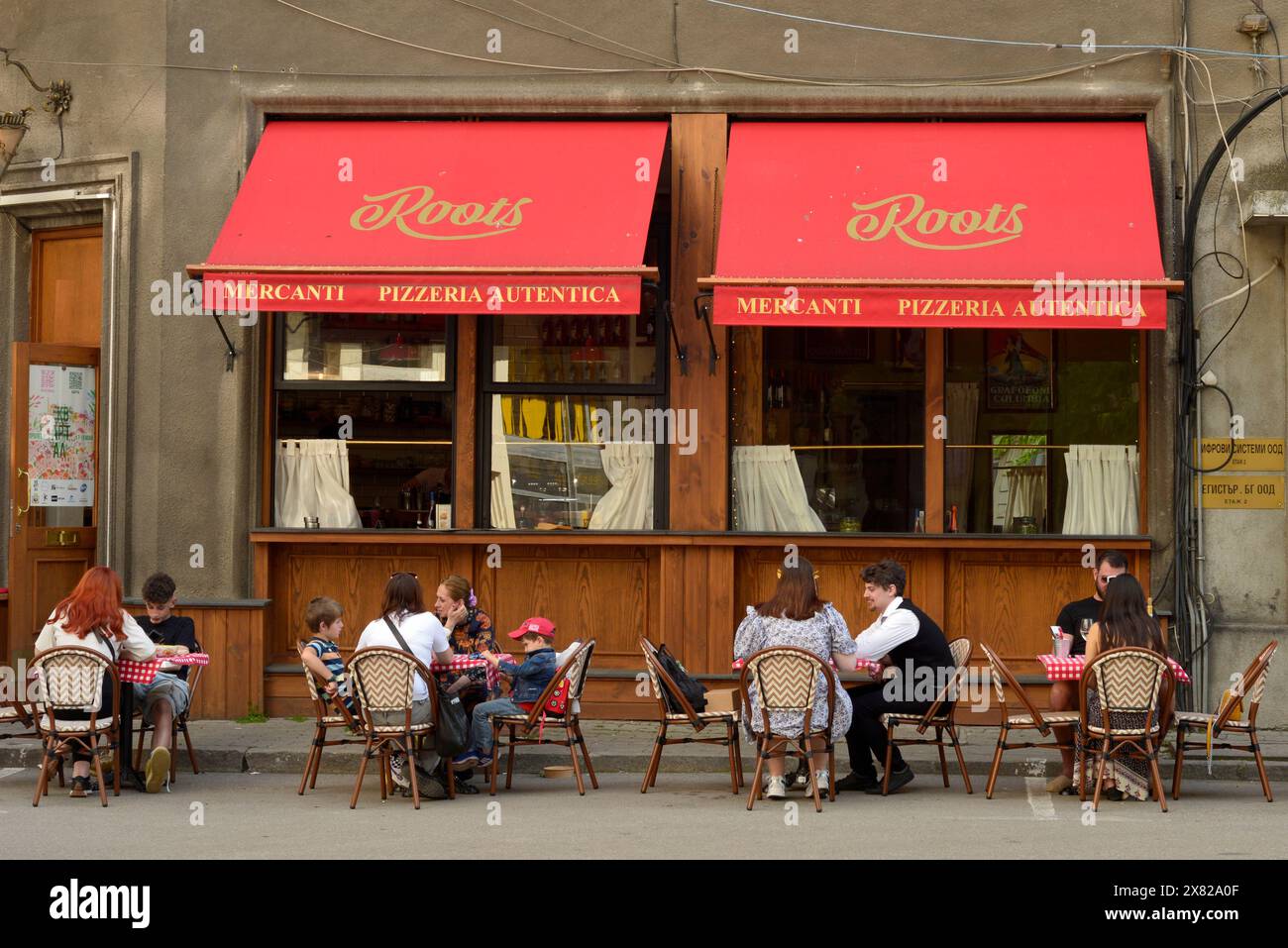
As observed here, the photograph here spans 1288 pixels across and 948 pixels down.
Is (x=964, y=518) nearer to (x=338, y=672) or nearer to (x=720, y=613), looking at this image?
(x=720, y=613)

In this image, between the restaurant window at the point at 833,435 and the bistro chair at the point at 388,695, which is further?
the restaurant window at the point at 833,435

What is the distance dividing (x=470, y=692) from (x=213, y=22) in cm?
578

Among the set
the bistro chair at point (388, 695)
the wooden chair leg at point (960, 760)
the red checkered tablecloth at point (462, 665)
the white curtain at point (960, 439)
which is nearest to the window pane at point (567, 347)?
the white curtain at point (960, 439)

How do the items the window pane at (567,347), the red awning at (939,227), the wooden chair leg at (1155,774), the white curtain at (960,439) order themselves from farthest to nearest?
the window pane at (567,347)
the white curtain at (960,439)
the red awning at (939,227)
the wooden chair leg at (1155,774)

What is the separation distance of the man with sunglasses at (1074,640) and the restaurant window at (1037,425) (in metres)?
1.57

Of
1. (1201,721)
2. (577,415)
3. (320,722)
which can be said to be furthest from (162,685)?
(1201,721)

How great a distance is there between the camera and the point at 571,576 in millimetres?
12516

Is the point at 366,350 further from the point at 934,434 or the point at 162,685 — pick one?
the point at 934,434

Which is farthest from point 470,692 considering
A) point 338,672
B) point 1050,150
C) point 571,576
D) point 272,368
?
point 1050,150

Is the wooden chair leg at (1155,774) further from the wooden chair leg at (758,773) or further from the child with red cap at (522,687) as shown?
the child with red cap at (522,687)

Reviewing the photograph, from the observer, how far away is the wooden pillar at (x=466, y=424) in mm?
12586

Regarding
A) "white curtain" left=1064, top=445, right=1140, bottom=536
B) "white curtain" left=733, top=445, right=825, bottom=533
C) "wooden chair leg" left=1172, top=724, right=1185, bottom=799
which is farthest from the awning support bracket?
"wooden chair leg" left=1172, top=724, right=1185, bottom=799

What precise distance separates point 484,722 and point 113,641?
220 centimetres

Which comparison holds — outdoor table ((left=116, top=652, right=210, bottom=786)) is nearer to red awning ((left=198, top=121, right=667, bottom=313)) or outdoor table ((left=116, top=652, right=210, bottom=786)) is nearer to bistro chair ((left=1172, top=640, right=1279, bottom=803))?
red awning ((left=198, top=121, right=667, bottom=313))
